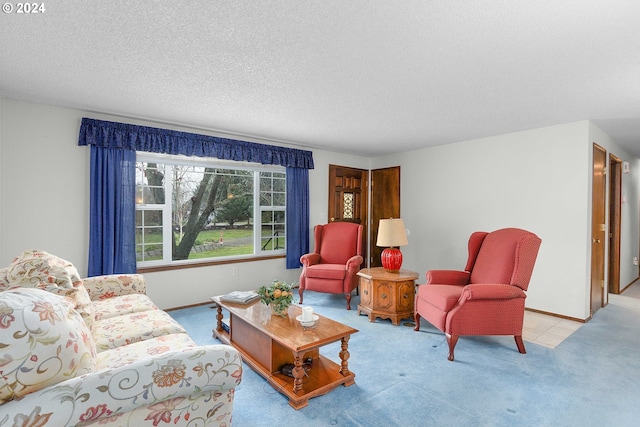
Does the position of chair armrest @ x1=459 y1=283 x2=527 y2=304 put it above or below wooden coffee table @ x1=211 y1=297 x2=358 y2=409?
above

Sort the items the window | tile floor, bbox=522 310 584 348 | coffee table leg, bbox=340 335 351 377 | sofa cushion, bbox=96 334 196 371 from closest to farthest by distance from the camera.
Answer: sofa cushion, bbox=96 334 196 371
coffee table leg, bbox=340 335 351 377
tile floor, bbox=522 310 584 348
the window

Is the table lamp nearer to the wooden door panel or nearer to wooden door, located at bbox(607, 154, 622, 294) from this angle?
the wooden door panel

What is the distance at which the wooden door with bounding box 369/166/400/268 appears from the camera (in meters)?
5.54

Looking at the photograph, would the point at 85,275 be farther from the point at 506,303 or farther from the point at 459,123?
the point at 459,123

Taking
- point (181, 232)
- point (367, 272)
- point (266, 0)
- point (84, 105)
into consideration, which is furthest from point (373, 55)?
point (181, 232)

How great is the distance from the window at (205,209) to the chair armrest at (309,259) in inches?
24.1

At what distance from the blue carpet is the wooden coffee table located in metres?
0.07

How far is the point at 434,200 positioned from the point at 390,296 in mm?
2088

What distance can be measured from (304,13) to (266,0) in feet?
0.68

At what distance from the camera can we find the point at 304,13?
5.48ft

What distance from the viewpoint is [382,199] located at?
5.76 metres

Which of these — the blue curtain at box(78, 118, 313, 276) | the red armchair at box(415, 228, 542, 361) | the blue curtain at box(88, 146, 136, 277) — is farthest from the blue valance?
the red armchair at box(415, 228, 542, 361)

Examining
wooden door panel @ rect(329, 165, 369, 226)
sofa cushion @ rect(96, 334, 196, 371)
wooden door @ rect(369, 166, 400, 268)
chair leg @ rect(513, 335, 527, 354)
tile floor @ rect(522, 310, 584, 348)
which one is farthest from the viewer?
wooden door @ rect(369, 166, 400, 268)

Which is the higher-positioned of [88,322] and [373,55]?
[373,55]
